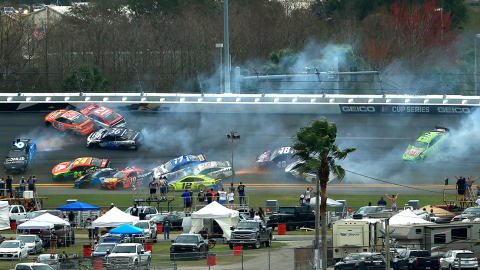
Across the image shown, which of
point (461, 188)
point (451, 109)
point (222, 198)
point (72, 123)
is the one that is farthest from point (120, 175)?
point (451, 109)

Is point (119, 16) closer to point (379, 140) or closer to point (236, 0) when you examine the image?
point (236, 0)

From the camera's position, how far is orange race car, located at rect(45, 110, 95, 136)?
49812mm

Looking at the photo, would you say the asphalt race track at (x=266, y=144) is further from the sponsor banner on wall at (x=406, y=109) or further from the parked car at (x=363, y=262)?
the parked car at (x=363, y=262)

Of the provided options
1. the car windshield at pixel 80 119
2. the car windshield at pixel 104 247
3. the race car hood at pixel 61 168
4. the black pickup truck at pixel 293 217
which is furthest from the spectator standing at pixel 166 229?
the car windshield at pixel 80 119

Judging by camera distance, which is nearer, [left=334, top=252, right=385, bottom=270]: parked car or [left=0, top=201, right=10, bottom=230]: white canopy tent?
[left=334, top=252, right=385, bottom=270]: parked car

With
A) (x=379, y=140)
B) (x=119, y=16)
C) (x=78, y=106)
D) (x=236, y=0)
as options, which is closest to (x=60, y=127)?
(x=78, y=106)

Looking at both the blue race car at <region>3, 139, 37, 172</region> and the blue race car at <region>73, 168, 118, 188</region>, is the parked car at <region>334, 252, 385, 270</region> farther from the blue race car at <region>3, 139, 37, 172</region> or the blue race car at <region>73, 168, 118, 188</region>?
the blue race car at <region>3, 139, 37, 172</region>

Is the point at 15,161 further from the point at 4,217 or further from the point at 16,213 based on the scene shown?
the point at 4,217

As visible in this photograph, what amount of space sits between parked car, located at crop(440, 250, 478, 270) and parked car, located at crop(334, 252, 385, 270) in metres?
2.13

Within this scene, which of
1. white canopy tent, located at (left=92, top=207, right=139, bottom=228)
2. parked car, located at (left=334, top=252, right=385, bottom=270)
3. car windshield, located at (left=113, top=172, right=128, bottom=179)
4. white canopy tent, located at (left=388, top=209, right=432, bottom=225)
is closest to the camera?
parked car, located at (left=334, top=252, right=385, bottom=270)

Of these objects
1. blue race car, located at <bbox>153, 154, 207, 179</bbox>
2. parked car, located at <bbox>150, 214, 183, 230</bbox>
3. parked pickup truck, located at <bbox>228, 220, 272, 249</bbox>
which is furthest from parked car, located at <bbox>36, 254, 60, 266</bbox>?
blue race car, located at <bbox>153, 154, 207, 179</bbox>

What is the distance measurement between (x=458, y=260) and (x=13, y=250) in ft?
51.7

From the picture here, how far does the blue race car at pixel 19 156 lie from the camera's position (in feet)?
148

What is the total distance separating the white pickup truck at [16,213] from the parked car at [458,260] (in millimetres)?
20281
